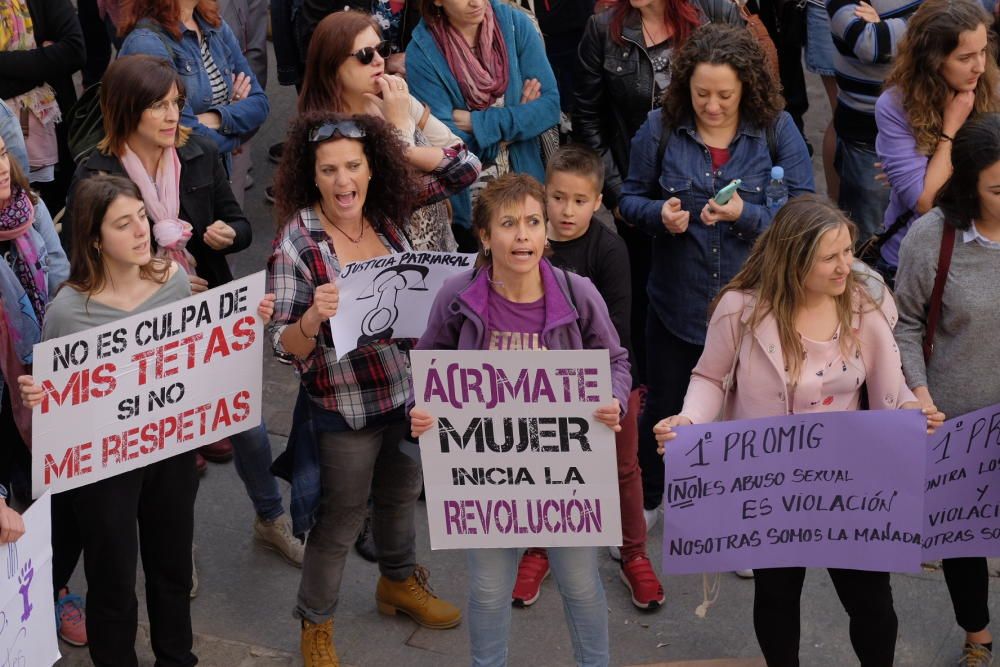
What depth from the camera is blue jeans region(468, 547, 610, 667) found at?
181 inches

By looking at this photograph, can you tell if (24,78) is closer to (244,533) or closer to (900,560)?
(244,533)

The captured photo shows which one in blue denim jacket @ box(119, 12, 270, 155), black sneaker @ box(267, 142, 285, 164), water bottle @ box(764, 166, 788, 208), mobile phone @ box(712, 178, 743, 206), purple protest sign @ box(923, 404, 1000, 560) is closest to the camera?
purple protest sign @ box(923, 404, 1000, 560)

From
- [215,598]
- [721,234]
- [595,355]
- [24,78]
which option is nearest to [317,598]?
[215,598]

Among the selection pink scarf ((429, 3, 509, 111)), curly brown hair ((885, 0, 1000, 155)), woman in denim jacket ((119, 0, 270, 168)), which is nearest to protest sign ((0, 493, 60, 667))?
woman in denim jacket ((119, 0, 270, 168))

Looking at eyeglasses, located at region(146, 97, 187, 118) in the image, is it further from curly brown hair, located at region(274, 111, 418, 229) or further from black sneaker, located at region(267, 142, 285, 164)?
black sneaker, located at region(267, 142, 285, 164)

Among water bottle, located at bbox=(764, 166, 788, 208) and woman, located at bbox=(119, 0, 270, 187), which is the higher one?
woman, located at bbox=(119, 0, 270, 187)

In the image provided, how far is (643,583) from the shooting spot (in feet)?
18.0

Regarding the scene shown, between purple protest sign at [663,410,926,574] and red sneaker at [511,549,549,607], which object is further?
Result: red sneaker at [511,549,549,607]

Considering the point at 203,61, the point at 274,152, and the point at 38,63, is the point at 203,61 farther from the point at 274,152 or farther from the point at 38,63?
the point at 274,152

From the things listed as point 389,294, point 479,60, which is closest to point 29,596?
point 389,294

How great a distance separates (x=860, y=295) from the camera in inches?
172

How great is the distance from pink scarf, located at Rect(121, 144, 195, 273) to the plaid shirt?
0.64 metres

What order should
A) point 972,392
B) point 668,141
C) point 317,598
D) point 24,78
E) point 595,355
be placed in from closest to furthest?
1. point 595,355
2. point 972,392
3. point 317,598
4. point 668,141
5. point 24,78

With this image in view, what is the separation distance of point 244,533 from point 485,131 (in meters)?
1.90
